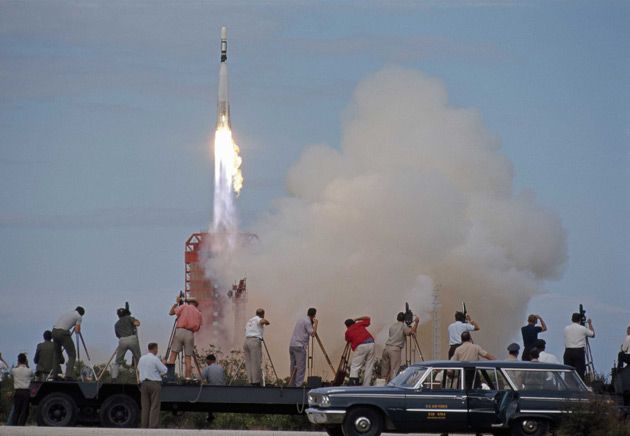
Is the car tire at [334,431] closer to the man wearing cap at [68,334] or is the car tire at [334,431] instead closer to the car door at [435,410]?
the car door at [435,410]

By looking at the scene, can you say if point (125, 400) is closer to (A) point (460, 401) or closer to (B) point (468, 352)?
(B) point (468, 352)

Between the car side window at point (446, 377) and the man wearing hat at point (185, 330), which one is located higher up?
the man wearing hat at point (185, 330)

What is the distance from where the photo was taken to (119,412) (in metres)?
31.7

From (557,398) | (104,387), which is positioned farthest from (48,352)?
(557,398)

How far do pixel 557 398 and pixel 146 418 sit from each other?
8.99 metres

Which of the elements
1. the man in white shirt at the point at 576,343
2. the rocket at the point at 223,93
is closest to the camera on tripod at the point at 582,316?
the man in white shirt at the point at 576,343

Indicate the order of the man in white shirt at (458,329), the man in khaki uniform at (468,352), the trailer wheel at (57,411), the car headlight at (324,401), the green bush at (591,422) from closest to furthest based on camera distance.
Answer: the green bush at (591,422)
the car headlight at (324,401)
the man in khaki uniform at (468,352)
the trailer wheel at (57,411)
the man in white shirt at (458,329)

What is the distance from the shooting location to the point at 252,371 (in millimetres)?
32188

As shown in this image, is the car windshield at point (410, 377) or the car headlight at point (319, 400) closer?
the car headlight at point (319, 400)

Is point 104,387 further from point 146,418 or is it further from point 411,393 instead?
point 411,393

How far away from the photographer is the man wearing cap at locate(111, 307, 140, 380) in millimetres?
32062

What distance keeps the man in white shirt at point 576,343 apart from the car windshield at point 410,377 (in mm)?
5209

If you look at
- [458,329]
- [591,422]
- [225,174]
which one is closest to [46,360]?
[458,329]

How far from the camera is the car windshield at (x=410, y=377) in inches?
1076
